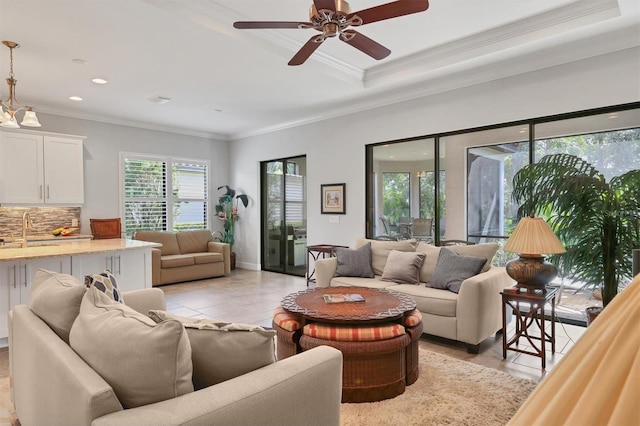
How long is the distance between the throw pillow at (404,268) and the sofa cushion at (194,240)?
4166 mm

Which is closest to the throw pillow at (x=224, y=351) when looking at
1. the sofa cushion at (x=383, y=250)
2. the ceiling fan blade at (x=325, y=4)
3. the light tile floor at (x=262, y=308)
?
the light tile floor at (x=262, y=308)

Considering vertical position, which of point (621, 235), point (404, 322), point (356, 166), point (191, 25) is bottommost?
point (404, 322)

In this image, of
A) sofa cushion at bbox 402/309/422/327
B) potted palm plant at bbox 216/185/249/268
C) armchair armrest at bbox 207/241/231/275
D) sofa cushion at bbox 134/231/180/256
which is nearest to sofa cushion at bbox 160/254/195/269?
sofa cushion at bbox 134/231/180/256

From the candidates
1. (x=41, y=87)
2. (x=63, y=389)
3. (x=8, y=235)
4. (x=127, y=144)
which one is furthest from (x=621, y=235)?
(x=8, y=235)

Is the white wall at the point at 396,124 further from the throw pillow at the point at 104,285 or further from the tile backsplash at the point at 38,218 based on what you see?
the throw pillow at the point at 104,285

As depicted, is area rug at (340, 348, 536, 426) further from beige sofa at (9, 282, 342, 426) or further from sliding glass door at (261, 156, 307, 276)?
sliding glass door at (261, 156, 307, 276)

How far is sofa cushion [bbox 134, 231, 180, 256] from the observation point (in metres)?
6.52

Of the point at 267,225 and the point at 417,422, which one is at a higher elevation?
the point at 267,225

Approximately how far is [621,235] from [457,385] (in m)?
1.84

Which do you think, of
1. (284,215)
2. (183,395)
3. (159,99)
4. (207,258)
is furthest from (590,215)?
(207,258)

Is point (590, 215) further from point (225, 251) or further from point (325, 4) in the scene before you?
point (225, 251)

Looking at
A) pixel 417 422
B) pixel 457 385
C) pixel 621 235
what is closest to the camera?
pixel 417 422

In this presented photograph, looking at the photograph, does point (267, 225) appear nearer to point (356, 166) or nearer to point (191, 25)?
point (356, 166)

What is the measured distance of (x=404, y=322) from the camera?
9.14 feet
